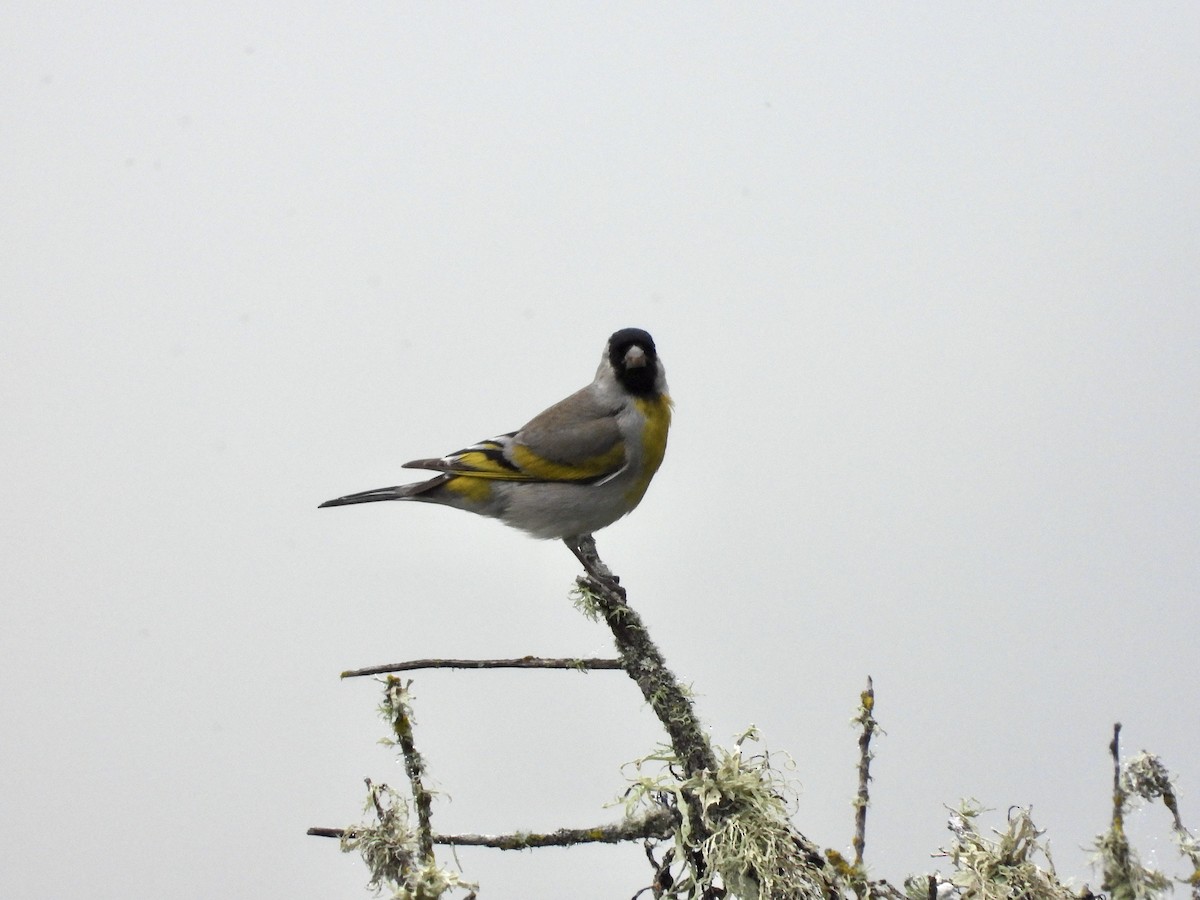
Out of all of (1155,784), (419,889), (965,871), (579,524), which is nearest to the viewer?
(419,889)

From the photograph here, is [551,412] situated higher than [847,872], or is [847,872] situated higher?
[551,412]

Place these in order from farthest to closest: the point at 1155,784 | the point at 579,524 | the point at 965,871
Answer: the point at 579,524 → the point at 965,871 → the point at 1155,784

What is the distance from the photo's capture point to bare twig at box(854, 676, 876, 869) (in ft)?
8.97

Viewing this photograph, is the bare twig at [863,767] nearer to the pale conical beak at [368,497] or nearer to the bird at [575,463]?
the bird at [575,463]

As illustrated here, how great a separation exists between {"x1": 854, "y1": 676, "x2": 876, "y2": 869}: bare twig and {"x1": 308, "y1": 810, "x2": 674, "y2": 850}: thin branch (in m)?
0.45

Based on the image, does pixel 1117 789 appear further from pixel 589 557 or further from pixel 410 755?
pixel 589 557

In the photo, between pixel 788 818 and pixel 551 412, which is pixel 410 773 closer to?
pixel 788 818

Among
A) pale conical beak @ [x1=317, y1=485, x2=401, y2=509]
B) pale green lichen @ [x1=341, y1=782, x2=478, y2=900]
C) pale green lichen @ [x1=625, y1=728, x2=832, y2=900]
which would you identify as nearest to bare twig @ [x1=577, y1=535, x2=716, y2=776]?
pale green lichen @ [x1=625, y1=728, x2=832, y2=900]

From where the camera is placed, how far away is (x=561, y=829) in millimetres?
2809

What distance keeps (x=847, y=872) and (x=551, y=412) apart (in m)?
2.37

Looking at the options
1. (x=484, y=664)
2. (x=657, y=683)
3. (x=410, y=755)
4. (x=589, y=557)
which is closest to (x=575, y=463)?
(x=589, y=557)

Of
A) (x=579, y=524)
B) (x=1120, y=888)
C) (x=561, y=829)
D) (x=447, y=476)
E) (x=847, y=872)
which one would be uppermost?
(x=447, y=476)

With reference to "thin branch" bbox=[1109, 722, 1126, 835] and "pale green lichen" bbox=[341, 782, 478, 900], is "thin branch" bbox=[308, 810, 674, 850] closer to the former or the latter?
"pale green lichen" bbox=[341, 782, 478, 900]

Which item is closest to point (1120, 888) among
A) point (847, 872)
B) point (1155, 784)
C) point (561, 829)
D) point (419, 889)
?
point (1155, 784)
